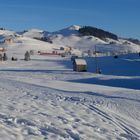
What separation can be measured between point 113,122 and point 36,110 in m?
2.56

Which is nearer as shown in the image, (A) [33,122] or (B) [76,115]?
(A) [33,122]

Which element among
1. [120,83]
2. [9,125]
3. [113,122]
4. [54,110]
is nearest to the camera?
[9,125]

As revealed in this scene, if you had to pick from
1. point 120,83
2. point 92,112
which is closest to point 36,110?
point 92,112

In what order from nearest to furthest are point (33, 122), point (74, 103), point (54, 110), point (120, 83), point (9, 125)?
point (9, 125), point (33, 122), point (54, 110), point (74, 103), point (120, 83)

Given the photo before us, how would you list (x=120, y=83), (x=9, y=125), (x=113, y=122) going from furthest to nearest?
1. (x=120, y=83)
2. (x=113, y=122)
3. (x=9, y=125)

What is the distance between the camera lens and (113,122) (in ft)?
47.8

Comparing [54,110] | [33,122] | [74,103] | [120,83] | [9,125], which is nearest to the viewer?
[9,125]

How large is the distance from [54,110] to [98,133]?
11.9 feet

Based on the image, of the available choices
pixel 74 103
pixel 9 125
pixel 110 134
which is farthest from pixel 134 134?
pixel 74 103

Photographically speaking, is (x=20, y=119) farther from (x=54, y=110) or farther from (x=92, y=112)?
(x=92, y=112)

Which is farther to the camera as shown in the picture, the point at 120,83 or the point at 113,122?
the point at 120,83

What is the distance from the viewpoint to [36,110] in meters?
15.2

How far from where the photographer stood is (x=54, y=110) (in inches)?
619

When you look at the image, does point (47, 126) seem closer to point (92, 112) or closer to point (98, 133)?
point (98, 133)
